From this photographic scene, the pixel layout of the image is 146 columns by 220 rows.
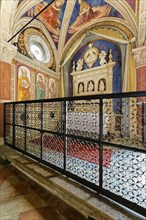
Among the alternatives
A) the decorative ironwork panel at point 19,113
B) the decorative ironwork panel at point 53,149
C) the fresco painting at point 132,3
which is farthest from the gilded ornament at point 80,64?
the decorative ironwork panel at point 53,149

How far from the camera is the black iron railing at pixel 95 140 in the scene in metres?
1.57

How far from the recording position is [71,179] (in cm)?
208

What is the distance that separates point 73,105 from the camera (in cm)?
221

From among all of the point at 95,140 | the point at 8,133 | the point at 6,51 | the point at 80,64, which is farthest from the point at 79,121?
the point at 80,64

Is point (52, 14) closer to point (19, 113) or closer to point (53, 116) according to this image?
point (19, 113)

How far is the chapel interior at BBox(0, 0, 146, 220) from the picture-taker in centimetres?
167

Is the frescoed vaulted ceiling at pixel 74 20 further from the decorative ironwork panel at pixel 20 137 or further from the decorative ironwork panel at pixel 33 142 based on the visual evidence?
the decorative ironwork panel at pixel 33 142

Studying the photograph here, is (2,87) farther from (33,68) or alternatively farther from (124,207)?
(124,207)

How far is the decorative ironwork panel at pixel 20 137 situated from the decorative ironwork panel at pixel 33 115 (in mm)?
471

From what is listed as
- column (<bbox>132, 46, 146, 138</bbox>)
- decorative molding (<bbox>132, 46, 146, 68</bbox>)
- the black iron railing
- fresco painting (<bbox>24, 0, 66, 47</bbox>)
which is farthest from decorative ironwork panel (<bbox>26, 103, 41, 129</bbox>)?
fresco painting (<bbox>24, 0, 66, 47</bbox>)

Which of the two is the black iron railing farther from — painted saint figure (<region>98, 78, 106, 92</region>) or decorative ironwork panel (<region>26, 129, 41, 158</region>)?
painted saint figure (<region>98, 78, 106, 92</region>)

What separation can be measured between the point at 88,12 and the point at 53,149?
6516 mm

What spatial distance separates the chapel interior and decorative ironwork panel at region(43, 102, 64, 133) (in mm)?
19

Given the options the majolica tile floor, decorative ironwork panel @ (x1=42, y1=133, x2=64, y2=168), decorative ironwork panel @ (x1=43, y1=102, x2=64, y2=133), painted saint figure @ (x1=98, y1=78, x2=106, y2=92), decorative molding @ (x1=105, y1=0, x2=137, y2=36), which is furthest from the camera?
painted saint figure @ (x1=98, y1=78, x2=106, y2=92)
